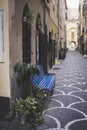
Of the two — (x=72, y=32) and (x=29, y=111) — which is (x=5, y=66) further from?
(x=72, y=32)

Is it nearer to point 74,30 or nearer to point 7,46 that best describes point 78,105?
point 7,46

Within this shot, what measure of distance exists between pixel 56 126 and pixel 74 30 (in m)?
71.4

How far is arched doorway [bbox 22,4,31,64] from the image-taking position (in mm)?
7324

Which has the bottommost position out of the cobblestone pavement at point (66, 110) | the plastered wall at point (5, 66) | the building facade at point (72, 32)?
the cobblestone pavement at point (66, 110)

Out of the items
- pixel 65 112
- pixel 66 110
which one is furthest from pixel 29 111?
pixel 66 110

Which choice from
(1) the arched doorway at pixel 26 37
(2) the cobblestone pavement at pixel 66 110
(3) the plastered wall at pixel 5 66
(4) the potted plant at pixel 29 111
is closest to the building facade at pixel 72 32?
(2) the cobblestone pavement at pixel 66 110

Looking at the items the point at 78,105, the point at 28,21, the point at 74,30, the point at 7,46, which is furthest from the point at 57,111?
the point at 74,30

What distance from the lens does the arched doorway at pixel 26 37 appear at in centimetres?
732

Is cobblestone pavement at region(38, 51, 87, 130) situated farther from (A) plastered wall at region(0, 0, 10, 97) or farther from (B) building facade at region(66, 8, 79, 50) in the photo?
(B) building facade at region(66, 8, 79, 50)

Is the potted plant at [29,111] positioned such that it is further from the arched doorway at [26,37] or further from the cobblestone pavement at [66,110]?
the arched doorway at [26,37]

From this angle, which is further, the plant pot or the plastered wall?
the plastered wall

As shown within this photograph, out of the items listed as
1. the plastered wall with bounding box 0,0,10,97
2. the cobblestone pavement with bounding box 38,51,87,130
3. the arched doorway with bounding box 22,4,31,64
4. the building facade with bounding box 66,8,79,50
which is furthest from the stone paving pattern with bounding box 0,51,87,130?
the building facade with bounding box 66,8,79,50

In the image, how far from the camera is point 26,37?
7.91 m

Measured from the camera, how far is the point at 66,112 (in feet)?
21.3
